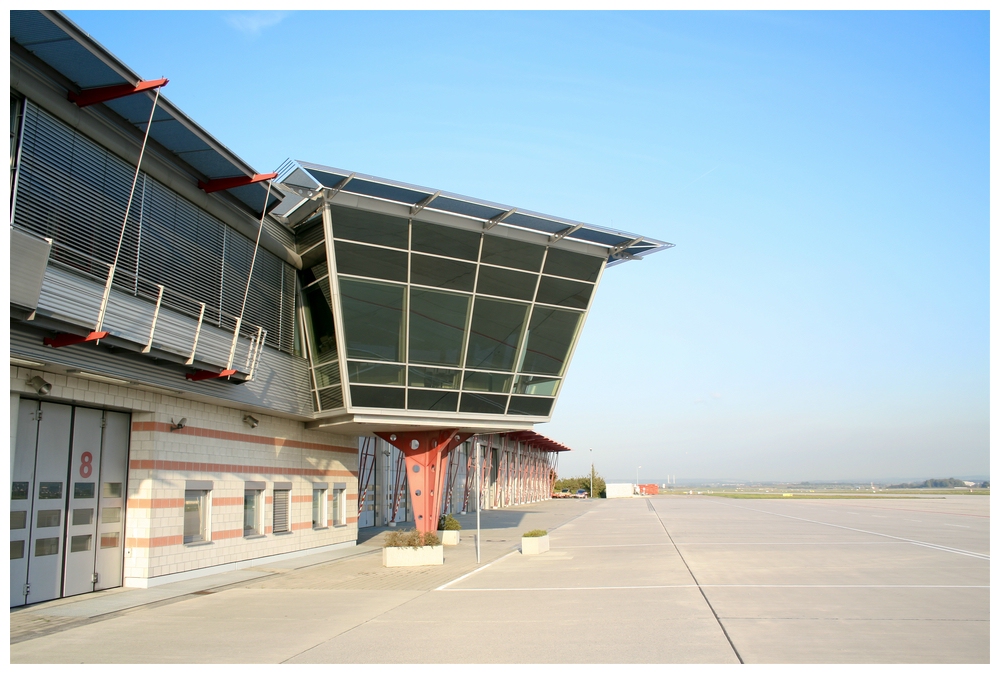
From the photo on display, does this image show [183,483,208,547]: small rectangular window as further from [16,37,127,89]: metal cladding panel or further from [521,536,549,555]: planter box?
[16,37,127,89]: metal cladding panel

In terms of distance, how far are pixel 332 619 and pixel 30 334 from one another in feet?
21.9

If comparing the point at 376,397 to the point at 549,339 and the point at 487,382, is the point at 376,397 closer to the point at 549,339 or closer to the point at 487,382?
the point at 487,382

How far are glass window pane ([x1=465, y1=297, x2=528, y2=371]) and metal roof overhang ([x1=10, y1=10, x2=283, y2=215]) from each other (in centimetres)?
707

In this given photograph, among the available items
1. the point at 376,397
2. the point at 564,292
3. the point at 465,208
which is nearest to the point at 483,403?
the point at 376,397

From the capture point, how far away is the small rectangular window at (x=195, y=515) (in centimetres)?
1777

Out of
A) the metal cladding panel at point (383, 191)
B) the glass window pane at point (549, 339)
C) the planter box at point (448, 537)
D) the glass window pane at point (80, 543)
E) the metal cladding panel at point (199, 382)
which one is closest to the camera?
the metal cladding panel at point (199, 382)

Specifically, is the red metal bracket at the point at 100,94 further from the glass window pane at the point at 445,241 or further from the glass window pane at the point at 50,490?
the glass window pane at the point at 445,241

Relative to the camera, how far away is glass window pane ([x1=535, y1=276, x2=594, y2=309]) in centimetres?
2327

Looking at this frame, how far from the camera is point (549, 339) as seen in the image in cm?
2383

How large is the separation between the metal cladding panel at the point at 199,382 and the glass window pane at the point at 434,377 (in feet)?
10.6

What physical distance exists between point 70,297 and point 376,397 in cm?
974

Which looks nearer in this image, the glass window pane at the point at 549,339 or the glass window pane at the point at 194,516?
the glass window pane at the point at 194,516

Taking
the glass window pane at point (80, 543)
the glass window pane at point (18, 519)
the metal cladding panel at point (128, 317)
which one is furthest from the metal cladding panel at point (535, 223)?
the glass window pane at point (18, 519)

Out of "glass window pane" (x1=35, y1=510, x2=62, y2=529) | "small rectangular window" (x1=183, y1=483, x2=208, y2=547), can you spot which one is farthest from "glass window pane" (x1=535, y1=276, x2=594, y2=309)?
"glass window pane" (x1=35, y1=510, x2=62, y2=529)
